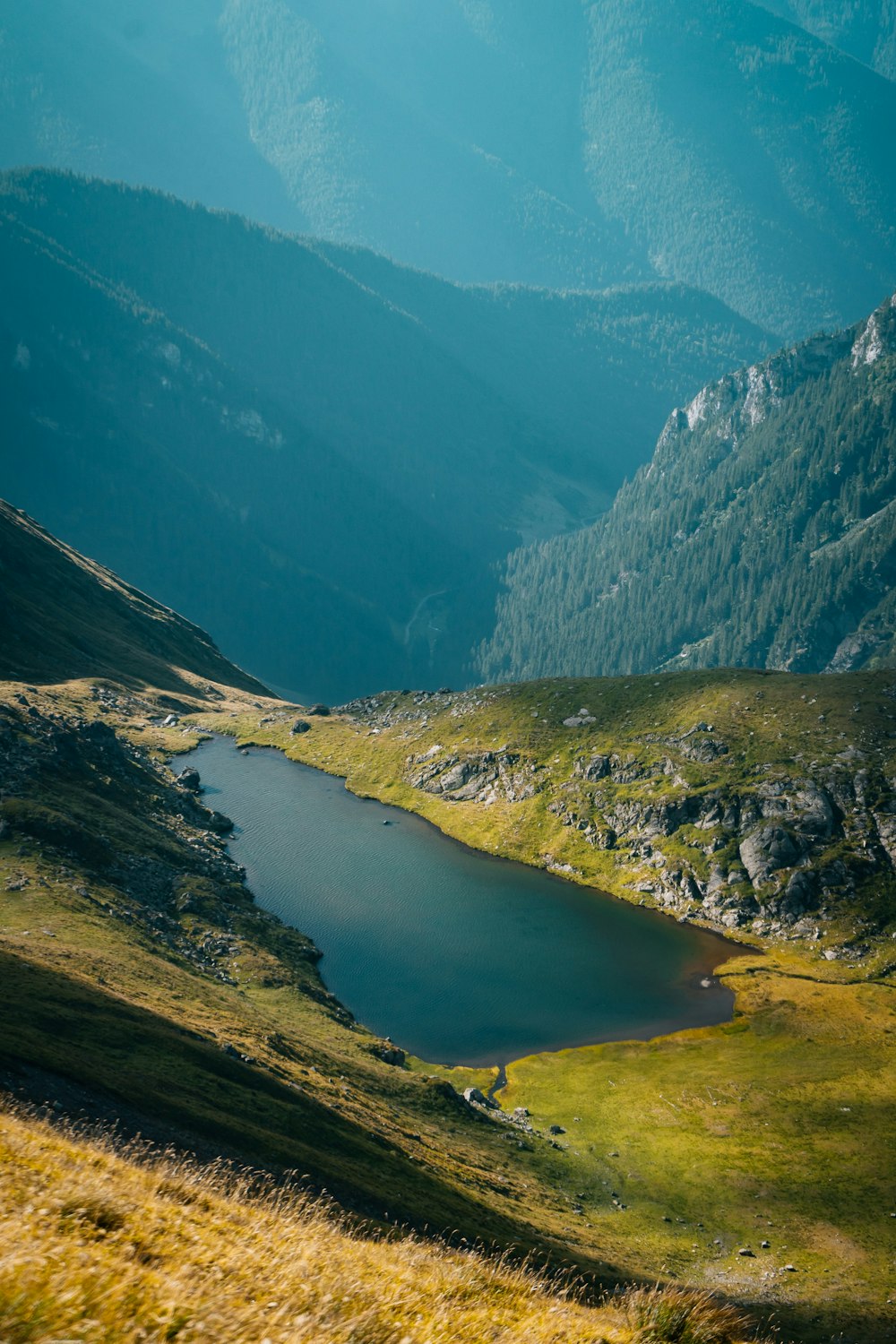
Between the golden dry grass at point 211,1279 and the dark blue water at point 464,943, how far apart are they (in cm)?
7882

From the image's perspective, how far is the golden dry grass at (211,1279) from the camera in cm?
936

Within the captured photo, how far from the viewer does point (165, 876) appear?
100812mm

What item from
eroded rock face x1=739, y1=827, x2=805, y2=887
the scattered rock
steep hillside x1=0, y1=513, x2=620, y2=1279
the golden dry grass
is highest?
eroded rock face x1=739, y1=827, x2=805, y2=887

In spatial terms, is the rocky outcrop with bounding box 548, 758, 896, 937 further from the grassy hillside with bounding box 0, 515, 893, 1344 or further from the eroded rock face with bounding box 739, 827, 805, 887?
the grassy hillside with bounding box 0, 515, 893, 1344

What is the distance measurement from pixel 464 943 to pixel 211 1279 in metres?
106

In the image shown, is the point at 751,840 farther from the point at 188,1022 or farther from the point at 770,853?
the point at 188,1022

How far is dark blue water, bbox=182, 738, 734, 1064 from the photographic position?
9675 cm

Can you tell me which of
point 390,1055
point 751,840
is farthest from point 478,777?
point 390,1055

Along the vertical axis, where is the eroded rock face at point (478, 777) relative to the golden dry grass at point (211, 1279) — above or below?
Result: above

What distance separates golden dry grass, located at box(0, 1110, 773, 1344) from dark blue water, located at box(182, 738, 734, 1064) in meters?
78.8

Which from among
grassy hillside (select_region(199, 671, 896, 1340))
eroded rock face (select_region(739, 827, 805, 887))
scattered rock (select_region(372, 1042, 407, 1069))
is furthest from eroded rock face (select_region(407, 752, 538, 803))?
scattered rock (select_region(372, 1042, 407, 1069))

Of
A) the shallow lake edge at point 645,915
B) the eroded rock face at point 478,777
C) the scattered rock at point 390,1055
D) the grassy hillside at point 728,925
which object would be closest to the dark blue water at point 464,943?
the shallow lake edge at point 645,915

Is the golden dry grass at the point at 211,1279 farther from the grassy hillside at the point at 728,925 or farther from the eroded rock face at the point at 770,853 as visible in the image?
the eroded rock face at the point at 770,853

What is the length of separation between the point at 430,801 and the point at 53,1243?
160193 millimetres
